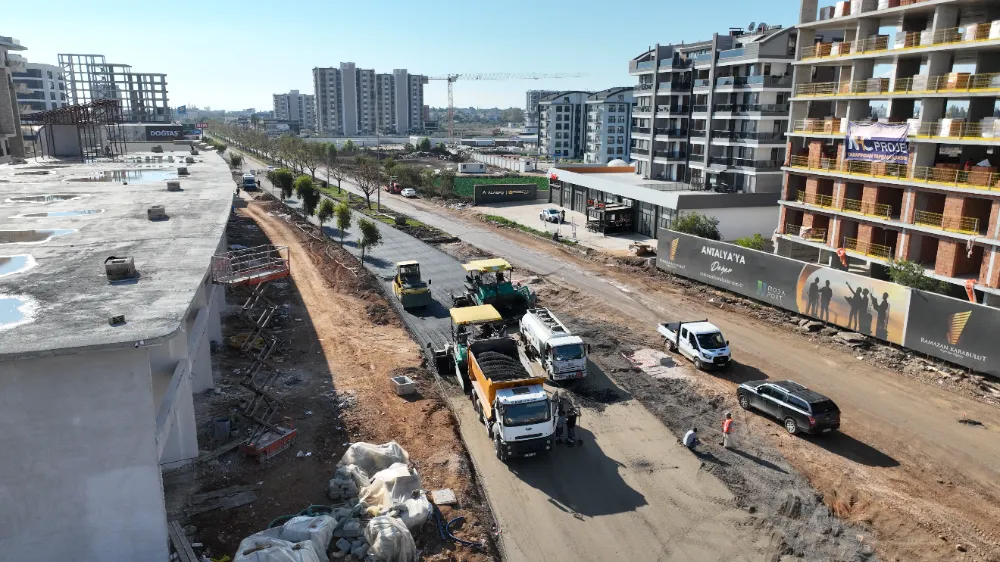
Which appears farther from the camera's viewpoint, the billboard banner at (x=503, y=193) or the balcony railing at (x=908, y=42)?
the billboard banner at (x=503, y=193)

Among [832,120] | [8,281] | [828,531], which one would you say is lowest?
[828,531]

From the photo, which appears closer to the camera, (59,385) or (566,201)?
(59,385)

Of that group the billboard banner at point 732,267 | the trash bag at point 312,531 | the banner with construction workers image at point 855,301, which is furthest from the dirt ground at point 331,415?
the banner with construction workers image at point 855,301

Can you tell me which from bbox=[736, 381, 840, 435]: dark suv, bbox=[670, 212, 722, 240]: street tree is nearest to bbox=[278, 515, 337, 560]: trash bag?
bbox=[736, 381, 840, 435]: dark suv

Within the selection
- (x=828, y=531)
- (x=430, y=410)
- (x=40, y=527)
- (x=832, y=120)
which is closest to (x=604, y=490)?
(x=828, y=531)

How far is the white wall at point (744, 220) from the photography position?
4609 cm

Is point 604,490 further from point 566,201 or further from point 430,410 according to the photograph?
point 566,201

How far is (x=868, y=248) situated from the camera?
33.4 m

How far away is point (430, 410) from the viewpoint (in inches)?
821

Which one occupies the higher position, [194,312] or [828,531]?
[194,312]

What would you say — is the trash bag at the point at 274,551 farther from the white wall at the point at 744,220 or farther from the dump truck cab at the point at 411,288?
the white wall at the point at 744,220

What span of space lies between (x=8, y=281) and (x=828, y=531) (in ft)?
68.2

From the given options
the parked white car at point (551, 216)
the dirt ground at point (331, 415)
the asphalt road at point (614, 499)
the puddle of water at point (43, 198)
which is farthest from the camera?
the parked white car at point (551, 216)

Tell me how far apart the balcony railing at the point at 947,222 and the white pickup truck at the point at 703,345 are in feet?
41.7
